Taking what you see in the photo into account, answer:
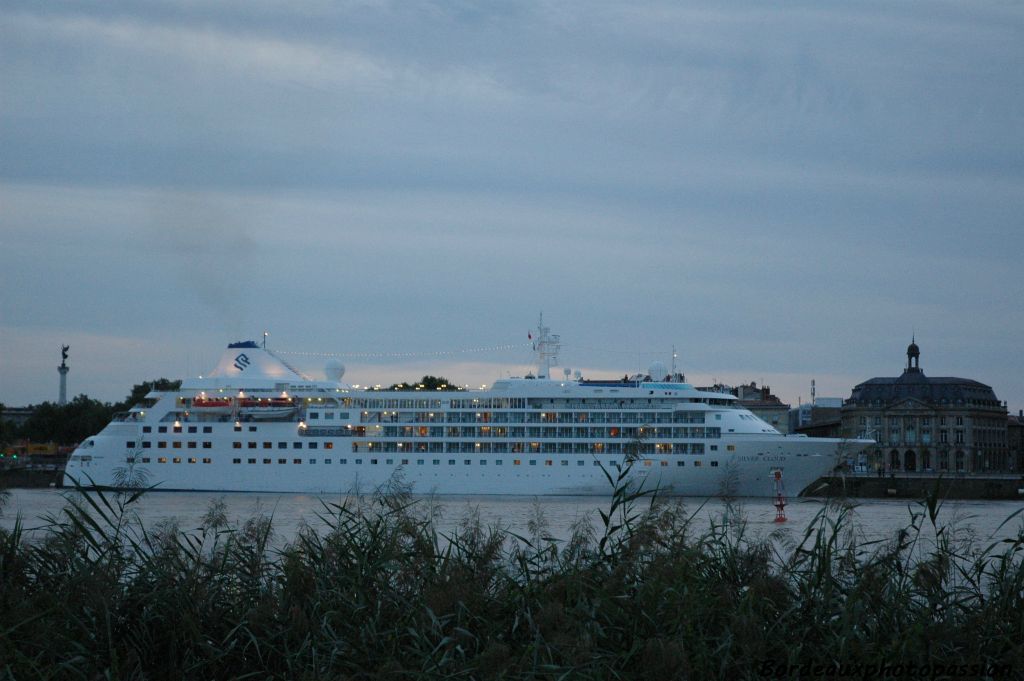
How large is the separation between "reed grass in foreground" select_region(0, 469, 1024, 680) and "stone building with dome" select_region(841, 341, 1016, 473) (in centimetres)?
9350

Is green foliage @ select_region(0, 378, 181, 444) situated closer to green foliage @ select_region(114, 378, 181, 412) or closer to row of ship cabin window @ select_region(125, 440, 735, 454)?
green foliage @ select_region(114, 378, 181, 412)

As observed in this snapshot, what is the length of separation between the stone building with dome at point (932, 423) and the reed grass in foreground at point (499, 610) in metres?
93.5

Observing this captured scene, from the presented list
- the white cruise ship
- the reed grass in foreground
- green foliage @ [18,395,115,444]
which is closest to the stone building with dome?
the white cruise ship

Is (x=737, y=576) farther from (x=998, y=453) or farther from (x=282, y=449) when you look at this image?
(x=998, y=453)

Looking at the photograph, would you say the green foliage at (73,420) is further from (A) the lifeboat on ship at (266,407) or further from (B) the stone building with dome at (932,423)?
(B) the stone building with dome at (932,423)

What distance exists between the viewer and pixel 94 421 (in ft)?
370

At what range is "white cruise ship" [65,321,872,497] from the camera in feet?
206

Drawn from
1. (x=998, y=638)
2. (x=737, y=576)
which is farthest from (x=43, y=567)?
(x=998, y=638)

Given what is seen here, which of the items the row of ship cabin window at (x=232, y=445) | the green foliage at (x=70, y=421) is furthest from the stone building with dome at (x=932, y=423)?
the green foliage at (x=70, y=421)

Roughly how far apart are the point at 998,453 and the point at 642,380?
170ft

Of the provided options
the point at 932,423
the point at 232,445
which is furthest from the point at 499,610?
the point at 932,423

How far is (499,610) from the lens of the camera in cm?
1195

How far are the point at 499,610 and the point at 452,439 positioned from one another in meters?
54.1

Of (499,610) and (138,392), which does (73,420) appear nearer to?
(138,392)
